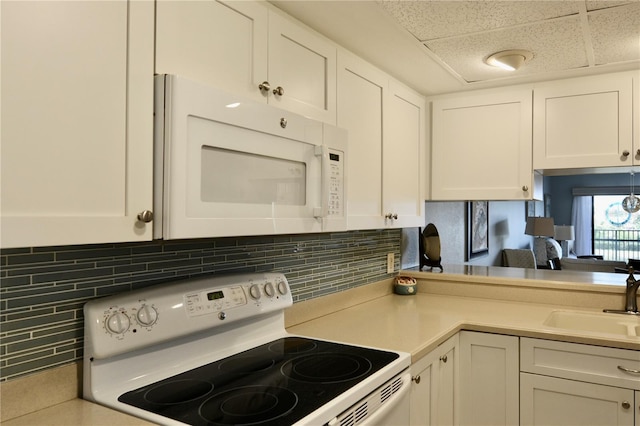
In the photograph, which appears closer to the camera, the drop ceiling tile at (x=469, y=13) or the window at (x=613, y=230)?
the drop ceiling tile at (x=469, y=13)

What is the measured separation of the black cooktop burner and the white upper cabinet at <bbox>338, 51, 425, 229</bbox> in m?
0.60

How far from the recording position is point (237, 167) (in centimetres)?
122

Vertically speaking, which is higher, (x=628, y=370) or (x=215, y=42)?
(x=215, y=42)

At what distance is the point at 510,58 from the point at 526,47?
102 millimetres

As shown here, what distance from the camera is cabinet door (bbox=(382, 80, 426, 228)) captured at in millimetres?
2207

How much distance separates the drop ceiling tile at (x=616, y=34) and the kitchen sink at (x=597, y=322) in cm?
118

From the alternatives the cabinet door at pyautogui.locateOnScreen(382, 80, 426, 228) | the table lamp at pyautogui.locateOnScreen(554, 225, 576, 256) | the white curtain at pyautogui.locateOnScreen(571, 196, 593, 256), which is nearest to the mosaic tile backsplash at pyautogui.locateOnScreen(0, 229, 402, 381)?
the cabinet door at pyautogui.locateOnScreen(382, 80, 426, 228)

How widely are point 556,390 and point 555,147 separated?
A: 1.22 metres

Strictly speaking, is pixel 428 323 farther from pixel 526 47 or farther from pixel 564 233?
pixel 564 233

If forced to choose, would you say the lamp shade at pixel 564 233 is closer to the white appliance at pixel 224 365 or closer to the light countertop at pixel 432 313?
the light countertop at pixel 432 313

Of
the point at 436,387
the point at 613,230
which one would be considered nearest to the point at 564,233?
the point at 613,230

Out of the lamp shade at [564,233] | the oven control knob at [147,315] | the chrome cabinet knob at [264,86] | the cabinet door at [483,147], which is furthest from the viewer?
the lamp shade at [564,233]

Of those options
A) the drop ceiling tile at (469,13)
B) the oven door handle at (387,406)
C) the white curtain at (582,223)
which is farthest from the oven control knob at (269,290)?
the white curtain at (582,223)

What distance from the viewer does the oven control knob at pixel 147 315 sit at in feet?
4.05
